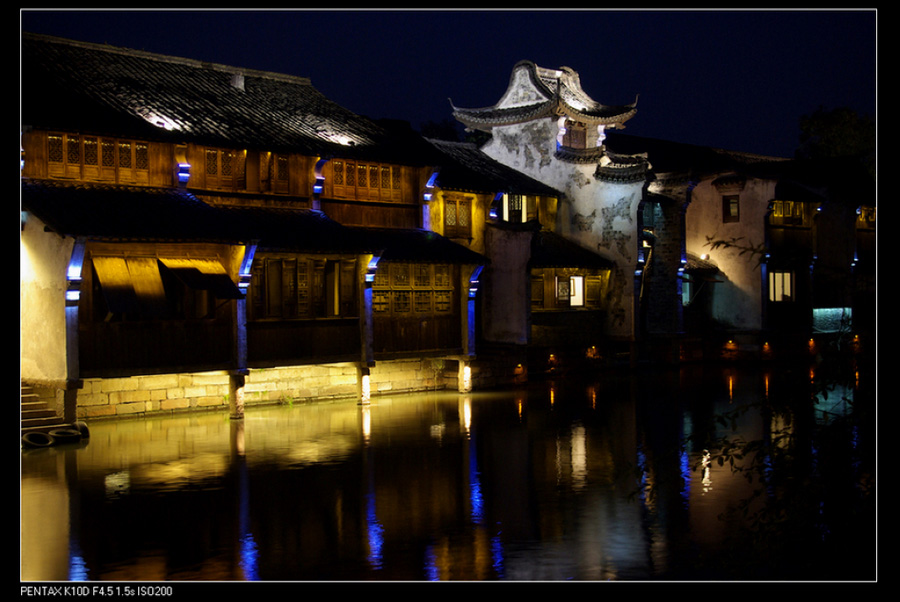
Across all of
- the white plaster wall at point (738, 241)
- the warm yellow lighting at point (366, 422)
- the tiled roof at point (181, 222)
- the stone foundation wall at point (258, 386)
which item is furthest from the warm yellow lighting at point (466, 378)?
the white plaster wall at point (738, 241)

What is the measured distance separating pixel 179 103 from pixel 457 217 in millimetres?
10660

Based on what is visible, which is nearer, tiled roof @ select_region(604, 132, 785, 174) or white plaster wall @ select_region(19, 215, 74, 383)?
white plaster wall @ select_region(19, 215, 74, 383)

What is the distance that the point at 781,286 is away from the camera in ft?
154

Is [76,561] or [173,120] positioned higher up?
[173,120]

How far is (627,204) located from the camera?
3872 centimetres

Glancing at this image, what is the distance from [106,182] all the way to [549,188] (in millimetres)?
20281

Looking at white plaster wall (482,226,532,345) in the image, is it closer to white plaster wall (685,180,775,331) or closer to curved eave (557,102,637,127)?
curved eave (557,102,637,127)

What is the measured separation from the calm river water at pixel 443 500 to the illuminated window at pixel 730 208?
73.1 feet

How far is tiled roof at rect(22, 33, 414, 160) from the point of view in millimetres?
23719

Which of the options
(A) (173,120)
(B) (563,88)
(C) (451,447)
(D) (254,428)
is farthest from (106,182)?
(B) (563,88)

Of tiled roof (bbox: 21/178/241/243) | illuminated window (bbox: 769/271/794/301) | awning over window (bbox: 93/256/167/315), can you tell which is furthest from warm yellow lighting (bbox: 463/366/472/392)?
illuminated window (bbox: 769/271/794/301)

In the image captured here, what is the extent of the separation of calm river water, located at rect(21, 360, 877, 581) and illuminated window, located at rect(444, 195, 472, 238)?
970 cm

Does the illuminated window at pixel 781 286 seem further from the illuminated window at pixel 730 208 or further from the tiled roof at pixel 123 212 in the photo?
the tiled roof at pixel 123 212

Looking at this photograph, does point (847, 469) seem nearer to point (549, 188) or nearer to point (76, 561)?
point (76, 561)
